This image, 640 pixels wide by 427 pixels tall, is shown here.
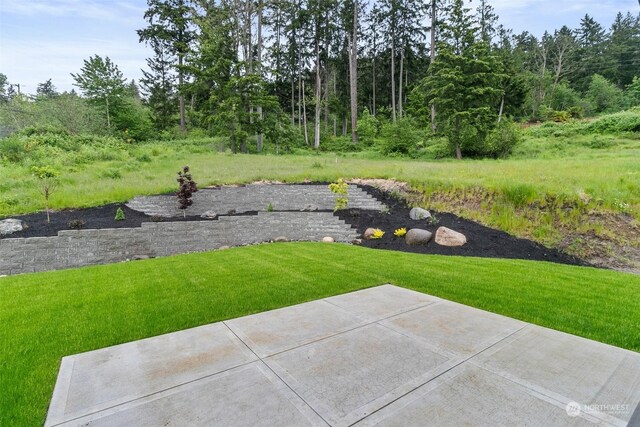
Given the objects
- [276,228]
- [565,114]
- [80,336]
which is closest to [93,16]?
[276,228]

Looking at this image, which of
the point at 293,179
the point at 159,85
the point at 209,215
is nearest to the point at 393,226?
the point at 293,179

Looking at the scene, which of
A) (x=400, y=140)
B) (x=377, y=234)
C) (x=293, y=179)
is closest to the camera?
(x=377, y=234)

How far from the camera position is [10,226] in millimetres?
6633

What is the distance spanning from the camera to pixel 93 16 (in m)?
6.93

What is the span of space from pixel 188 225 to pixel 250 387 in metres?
5.94

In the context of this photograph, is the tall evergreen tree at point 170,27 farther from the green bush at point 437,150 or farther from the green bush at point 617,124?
→ the green bush at point 617,124

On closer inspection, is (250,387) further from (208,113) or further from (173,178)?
(208,113)

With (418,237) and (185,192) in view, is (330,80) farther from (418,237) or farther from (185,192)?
(418,237)

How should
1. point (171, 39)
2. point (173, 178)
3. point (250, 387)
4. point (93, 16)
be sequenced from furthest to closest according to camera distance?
point (171, 39)
point (173, 178)
point (93, 16)
point (250, 387)

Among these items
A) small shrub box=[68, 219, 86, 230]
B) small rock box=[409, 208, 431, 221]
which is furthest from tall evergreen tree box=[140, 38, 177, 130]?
small rock box=[409, 208, 431, 221]

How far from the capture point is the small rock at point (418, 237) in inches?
257

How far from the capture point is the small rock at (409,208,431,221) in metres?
7.55

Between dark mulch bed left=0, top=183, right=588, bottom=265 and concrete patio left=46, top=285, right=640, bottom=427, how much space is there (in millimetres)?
3625

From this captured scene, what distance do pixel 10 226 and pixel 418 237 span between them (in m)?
8.18
